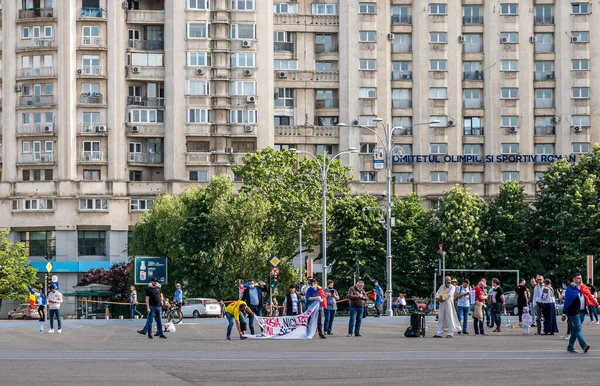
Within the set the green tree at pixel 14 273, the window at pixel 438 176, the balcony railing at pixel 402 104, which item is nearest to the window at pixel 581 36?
the balcony railing at pixel 402 104

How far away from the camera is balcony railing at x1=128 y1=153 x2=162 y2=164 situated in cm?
9644

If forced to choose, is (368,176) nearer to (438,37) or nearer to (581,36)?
(438,37)

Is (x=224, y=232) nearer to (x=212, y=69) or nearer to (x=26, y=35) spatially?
(x=212, y=69)

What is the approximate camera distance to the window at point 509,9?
98.5 meters

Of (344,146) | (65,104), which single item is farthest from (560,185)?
(65,104)

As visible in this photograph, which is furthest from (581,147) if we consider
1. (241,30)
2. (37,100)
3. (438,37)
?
(37,100)

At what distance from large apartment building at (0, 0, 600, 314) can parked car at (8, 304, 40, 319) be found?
25.2 ft

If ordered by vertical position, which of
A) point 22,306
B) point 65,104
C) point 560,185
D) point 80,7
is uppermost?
point 80,7

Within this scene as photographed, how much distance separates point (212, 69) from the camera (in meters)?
96.5

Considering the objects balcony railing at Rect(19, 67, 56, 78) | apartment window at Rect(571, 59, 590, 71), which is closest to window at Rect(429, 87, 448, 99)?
apartment window at Rect(571, 59, 590, 71)

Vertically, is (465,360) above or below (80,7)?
below

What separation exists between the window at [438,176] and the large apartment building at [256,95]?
77 mm

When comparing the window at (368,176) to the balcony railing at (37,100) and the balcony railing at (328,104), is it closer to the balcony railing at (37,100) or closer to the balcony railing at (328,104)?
the balcony railing at (328,104)

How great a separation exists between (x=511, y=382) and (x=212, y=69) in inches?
3030
